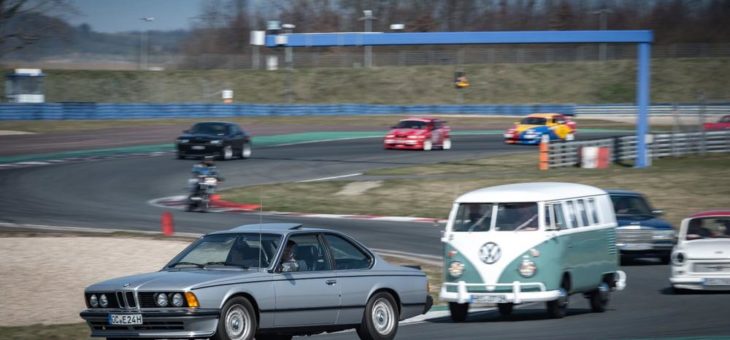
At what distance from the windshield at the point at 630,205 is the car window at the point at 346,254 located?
10.4 meters

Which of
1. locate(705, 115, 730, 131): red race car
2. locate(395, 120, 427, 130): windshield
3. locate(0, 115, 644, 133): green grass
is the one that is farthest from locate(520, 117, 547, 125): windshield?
locate(0, 115, 644, 133): green grass

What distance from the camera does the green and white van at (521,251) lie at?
44.3ft

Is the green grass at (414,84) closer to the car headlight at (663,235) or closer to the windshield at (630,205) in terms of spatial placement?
the windshield at (630,205)

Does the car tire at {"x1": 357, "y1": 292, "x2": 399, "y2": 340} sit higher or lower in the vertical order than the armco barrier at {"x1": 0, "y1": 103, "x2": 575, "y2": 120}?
higher

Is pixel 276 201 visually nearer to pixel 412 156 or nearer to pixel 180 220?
pixel 180 220

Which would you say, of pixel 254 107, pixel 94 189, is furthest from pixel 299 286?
pixel 254 107

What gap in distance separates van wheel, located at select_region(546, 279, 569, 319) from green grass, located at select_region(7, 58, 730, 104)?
71.1 metres

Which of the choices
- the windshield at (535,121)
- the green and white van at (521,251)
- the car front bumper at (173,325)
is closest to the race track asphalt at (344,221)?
the green and white van at (521,251)

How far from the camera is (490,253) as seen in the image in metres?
13.7

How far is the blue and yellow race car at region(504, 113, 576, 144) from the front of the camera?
163ft

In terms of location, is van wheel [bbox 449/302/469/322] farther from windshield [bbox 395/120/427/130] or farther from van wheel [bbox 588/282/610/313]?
windshield [bbox 395/120/427/130]

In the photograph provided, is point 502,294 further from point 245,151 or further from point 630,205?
point 245,151

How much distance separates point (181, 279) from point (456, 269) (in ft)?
15.9

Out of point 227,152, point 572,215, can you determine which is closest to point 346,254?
point 572,215
